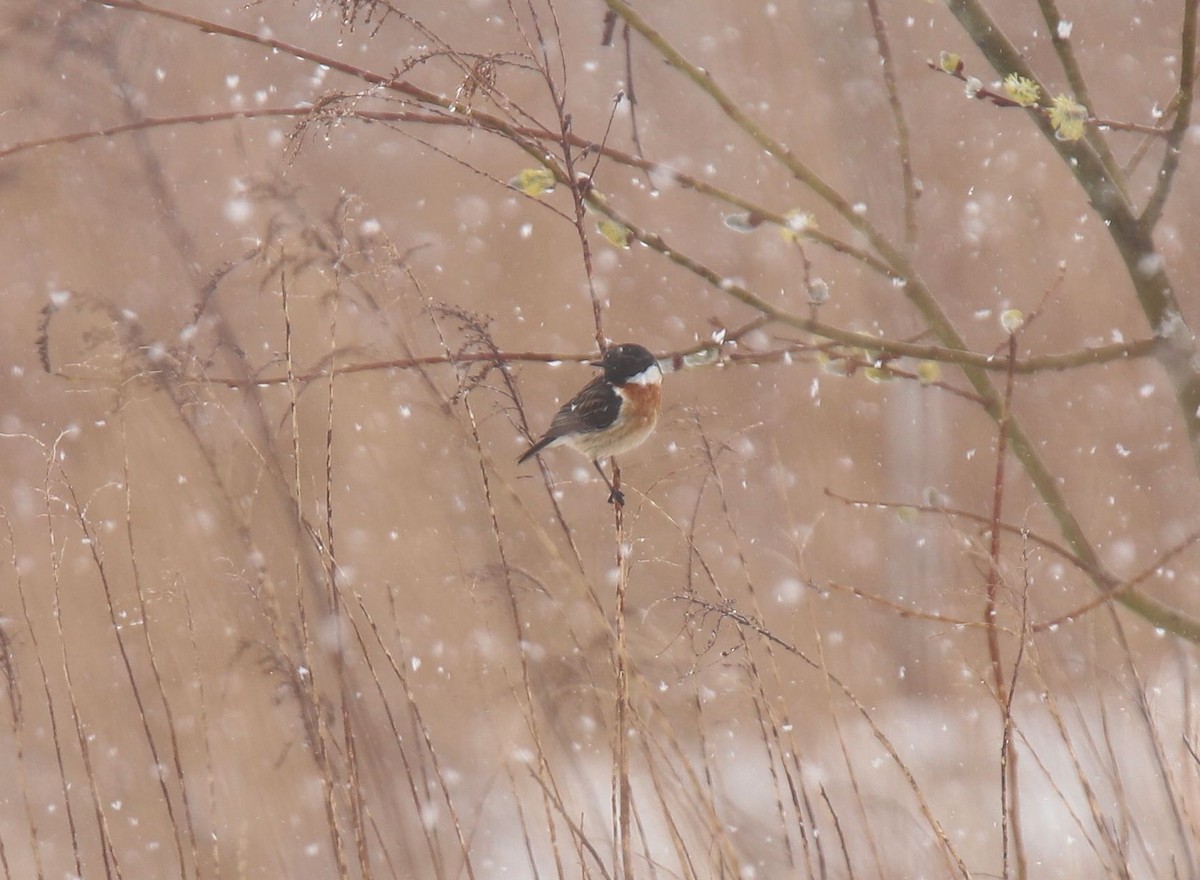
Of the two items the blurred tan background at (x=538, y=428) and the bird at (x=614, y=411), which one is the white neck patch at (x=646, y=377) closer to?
the bird at (x=614, y=411)

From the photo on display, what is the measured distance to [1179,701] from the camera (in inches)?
150

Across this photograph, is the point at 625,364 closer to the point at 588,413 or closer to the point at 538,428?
the point at 588,413

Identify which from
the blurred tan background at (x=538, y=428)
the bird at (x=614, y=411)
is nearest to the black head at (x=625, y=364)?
the bird at (x=614, y=411)

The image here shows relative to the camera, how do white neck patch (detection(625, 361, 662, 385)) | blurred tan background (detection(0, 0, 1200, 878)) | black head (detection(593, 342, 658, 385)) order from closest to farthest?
black head (detection(593, 342, 658, 385)), white neck patch (detection(625, 361, 662, 385)), blurred tan background (detection(0, 0, 1200, 878))

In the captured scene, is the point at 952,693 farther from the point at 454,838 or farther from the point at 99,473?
the point at 99,473

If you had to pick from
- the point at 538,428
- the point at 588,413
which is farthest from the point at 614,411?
the point at 538,428

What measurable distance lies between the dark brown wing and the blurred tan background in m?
1.16

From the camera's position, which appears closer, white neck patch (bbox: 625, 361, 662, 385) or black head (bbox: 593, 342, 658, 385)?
black head (bbox: 593, 342, 658, 385)

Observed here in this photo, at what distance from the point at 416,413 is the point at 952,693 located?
249 centimetres

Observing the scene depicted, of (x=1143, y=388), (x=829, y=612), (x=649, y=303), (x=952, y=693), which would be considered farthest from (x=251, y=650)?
(x=1143, y=388)

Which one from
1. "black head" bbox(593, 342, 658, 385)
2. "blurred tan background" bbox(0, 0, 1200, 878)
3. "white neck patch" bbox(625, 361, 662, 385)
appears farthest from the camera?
"blurred tan background" bbox(0, 0, 1200, 878)

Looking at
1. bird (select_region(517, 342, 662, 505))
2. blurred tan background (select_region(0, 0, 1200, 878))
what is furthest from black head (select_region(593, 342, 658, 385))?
blurred tan background (select_region(0, 0, 1200, 878))

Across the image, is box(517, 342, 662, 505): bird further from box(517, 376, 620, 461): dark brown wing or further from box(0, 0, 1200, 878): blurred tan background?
box(0, 0, 1200, 878): blurred tan background

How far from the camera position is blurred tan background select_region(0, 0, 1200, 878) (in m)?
3.60
